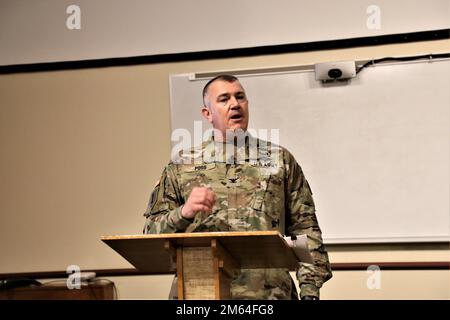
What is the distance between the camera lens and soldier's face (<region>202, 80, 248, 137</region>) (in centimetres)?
301

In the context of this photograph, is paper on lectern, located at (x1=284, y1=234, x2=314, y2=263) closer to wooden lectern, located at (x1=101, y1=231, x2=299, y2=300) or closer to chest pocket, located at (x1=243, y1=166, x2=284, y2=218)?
wooden lectern, located at (x1=101, y1=231, x2=299, y2=300)

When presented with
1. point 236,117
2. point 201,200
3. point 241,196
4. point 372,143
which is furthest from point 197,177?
point 372,143

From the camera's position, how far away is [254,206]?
275 centimetres

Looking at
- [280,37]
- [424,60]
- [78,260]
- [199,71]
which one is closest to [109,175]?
[78,260]

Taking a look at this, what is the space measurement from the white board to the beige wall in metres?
0.18

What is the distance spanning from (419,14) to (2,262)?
9.04 ft

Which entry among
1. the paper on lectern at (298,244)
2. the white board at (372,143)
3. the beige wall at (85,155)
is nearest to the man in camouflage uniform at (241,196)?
the paper on lectern at (298,244)

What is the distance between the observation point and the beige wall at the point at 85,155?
4.11 m

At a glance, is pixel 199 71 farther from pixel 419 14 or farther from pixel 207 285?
pixel 207 285

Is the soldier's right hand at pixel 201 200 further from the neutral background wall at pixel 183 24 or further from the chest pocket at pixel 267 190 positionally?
the neutral background wall at pixel 183 24

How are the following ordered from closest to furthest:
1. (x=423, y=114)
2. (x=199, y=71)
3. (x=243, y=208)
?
(x=243, y=208), (x=423, y=114), (x=199, y=71)

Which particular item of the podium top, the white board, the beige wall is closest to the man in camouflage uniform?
the podium top

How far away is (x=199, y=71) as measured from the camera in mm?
4129

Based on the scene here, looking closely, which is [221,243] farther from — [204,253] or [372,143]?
[372,143]
